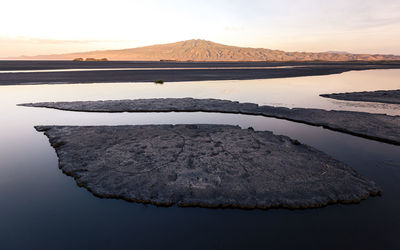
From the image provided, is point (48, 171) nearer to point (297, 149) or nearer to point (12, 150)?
point (12, 150)

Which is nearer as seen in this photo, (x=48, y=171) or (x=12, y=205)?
(x=12, y=205)

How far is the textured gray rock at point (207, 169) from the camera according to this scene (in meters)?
4.57

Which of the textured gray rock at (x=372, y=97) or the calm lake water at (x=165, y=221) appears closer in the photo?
the calm lake water at (x=165, y=221)

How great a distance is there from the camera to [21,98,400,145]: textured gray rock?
8.71 metres

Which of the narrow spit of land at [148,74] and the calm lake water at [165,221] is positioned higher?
the narrow spit of land at [148,74]

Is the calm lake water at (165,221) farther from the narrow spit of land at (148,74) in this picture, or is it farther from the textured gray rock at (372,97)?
the narrow spit of land at (148,74)

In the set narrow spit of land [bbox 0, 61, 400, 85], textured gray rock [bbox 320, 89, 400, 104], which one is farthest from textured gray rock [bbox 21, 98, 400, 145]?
narrow spit of land [bbox 0, 61, 400, 85]

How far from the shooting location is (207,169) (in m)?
5.57

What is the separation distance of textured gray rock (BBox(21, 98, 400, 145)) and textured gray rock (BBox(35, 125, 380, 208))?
Result: 3020 mm

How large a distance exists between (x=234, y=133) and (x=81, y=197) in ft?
16.3

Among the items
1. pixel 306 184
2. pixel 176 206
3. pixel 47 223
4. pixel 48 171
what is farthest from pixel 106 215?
pixel 306 184

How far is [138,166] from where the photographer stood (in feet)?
18.8

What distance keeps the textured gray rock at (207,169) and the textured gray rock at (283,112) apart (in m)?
3.02

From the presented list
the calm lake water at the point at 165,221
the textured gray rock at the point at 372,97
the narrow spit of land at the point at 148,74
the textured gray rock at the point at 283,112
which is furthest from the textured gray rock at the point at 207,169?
the narrow spit of land at the point at 148,74
